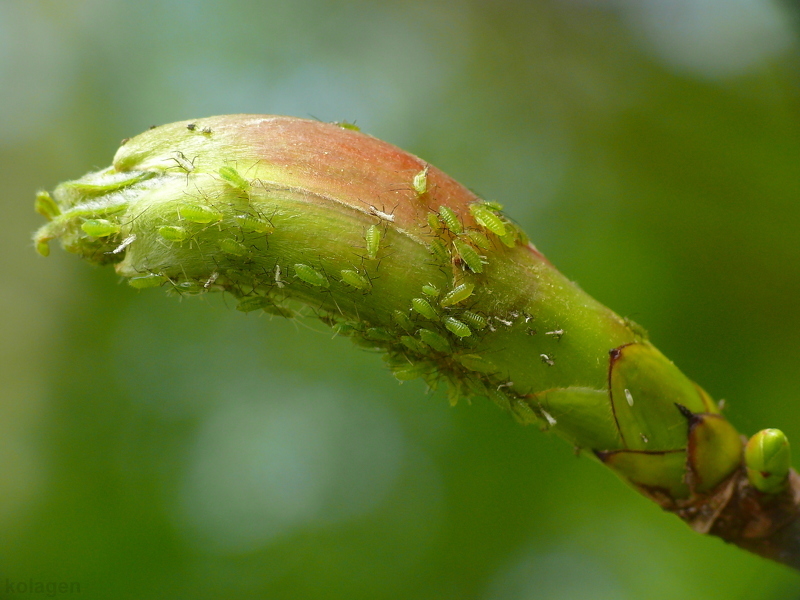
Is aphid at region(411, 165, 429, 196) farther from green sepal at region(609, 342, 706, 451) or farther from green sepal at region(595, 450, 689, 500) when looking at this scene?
green sepal at region(595, 450, 689, 500)

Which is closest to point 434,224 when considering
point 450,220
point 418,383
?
point 450,220

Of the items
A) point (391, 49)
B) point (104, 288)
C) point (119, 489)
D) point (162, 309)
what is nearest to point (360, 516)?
point (119, 489)

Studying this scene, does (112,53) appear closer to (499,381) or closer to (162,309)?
(162,309)

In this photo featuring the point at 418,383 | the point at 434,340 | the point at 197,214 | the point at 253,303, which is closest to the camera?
the point at 197,214

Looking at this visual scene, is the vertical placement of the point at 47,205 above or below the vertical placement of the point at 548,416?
above

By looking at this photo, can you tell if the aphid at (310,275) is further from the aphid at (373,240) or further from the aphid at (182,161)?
the aphid at (182,161)

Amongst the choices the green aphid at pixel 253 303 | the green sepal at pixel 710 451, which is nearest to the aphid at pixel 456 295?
the green aphid at pixel 253 303

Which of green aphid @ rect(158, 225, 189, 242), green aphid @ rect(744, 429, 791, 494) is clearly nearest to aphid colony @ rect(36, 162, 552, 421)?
green aphid @ rect(158, 225, 189, 242)

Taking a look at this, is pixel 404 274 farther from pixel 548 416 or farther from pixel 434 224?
pixel 548 416

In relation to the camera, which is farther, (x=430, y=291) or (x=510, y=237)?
(x=510, y=237)
